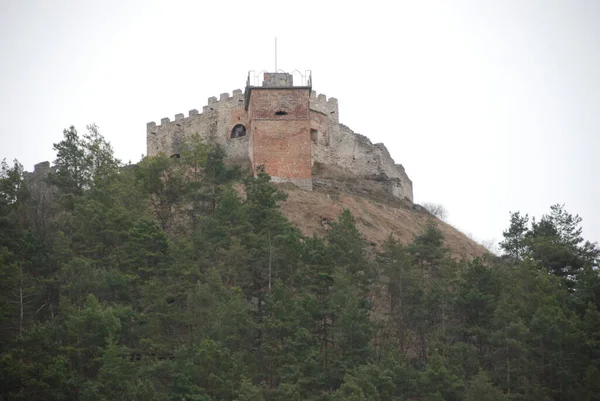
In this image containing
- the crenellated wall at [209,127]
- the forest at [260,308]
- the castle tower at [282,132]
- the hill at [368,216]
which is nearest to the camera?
the forest at [260,308]

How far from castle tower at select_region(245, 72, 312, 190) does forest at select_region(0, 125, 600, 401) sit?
223 inches

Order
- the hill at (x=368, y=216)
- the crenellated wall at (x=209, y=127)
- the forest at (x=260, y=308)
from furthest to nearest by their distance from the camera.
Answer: the crenellated wall at (x=209, y=127) < the hill at (x=368, y=216) < the forest at (x=260, y=308)

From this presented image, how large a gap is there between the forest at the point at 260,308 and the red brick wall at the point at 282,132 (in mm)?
5718

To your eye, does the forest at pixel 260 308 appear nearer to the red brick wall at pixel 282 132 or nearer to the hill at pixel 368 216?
the hill at pixel 368 216

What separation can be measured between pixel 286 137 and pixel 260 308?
57.5ft

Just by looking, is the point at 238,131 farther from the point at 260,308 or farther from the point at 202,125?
the point at 260,308

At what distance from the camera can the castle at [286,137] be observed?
197ft

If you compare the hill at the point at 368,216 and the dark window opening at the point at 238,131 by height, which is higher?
the dark window opening at the point at 238,131

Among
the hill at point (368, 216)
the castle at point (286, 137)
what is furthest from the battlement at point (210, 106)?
the hill at point (368, 216)

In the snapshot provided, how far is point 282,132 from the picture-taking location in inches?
2376

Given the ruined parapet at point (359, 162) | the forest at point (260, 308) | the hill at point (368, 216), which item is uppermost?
the ruined parapet at point (359, 162)

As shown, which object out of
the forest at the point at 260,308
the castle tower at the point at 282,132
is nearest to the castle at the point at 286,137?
the castle tower at the point at 282,132

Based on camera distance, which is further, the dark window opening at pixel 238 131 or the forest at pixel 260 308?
the dark window opening at pixel 238 131

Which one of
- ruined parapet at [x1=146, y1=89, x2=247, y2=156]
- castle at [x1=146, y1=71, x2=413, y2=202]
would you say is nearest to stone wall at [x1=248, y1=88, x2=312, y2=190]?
castle at [x1=146, y1=71, x2=413, y2=202]
